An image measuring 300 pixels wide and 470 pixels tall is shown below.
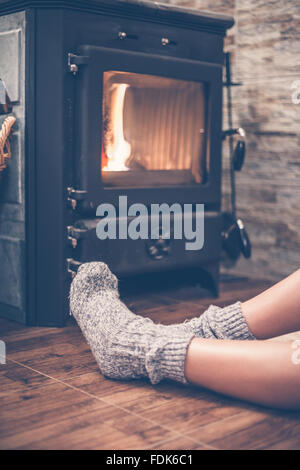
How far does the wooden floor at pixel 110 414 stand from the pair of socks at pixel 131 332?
6 centimetres

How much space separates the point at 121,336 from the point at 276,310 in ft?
0.98

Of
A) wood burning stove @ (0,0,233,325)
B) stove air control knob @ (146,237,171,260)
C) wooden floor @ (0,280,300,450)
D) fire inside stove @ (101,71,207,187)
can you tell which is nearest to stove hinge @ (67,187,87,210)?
wood burning stove @ (0,0,233,325)

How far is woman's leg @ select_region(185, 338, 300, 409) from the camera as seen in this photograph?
1.02 metres

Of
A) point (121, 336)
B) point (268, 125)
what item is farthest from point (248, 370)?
point (268, 125)

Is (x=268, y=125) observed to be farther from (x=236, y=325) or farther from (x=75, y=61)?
(x=236, y=325)

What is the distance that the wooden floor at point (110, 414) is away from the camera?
984 millimetres

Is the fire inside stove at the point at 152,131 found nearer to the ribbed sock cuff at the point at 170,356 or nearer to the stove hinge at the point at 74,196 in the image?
the stove hinge at the point at 74,196

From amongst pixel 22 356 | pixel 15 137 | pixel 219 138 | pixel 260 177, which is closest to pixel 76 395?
pixel 22 356

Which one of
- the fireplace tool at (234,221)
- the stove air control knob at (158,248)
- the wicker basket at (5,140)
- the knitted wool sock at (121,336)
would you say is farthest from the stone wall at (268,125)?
the knitted wool sock at (121,336)

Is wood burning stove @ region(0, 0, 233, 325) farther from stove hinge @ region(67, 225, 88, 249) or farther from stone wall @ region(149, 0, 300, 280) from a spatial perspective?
stone wall @ region(149, 0, 300, 280)

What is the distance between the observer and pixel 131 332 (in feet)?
3.78

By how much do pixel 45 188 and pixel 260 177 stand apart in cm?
100

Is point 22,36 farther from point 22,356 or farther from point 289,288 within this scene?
point 289,288

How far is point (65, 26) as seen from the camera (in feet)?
5.36
